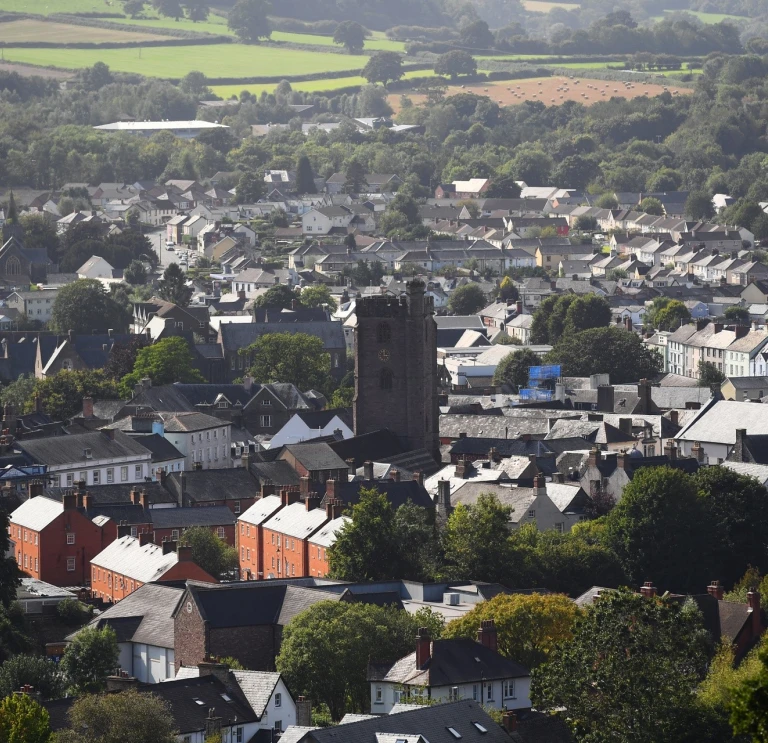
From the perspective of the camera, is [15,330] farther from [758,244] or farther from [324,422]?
[758,244]

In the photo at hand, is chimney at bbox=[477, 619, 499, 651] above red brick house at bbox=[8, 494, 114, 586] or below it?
above

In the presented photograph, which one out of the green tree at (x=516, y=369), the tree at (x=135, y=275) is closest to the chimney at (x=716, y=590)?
the green tree at (x=516, y=369)

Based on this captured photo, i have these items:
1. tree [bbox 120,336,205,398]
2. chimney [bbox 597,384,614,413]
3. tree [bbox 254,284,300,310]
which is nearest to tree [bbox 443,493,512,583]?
chimney [bbox 597,384,614,413]

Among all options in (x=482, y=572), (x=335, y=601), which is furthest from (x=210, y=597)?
(x=482, y=572)

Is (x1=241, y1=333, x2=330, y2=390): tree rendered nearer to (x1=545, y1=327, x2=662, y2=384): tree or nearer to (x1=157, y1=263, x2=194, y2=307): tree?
(x1=545, y1=327, x2=662, y2=384): tree

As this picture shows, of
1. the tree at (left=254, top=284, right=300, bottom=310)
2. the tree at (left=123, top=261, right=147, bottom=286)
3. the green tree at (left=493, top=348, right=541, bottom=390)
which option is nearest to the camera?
the green tree at (left=493, top=348, right=541, bottom=390)
